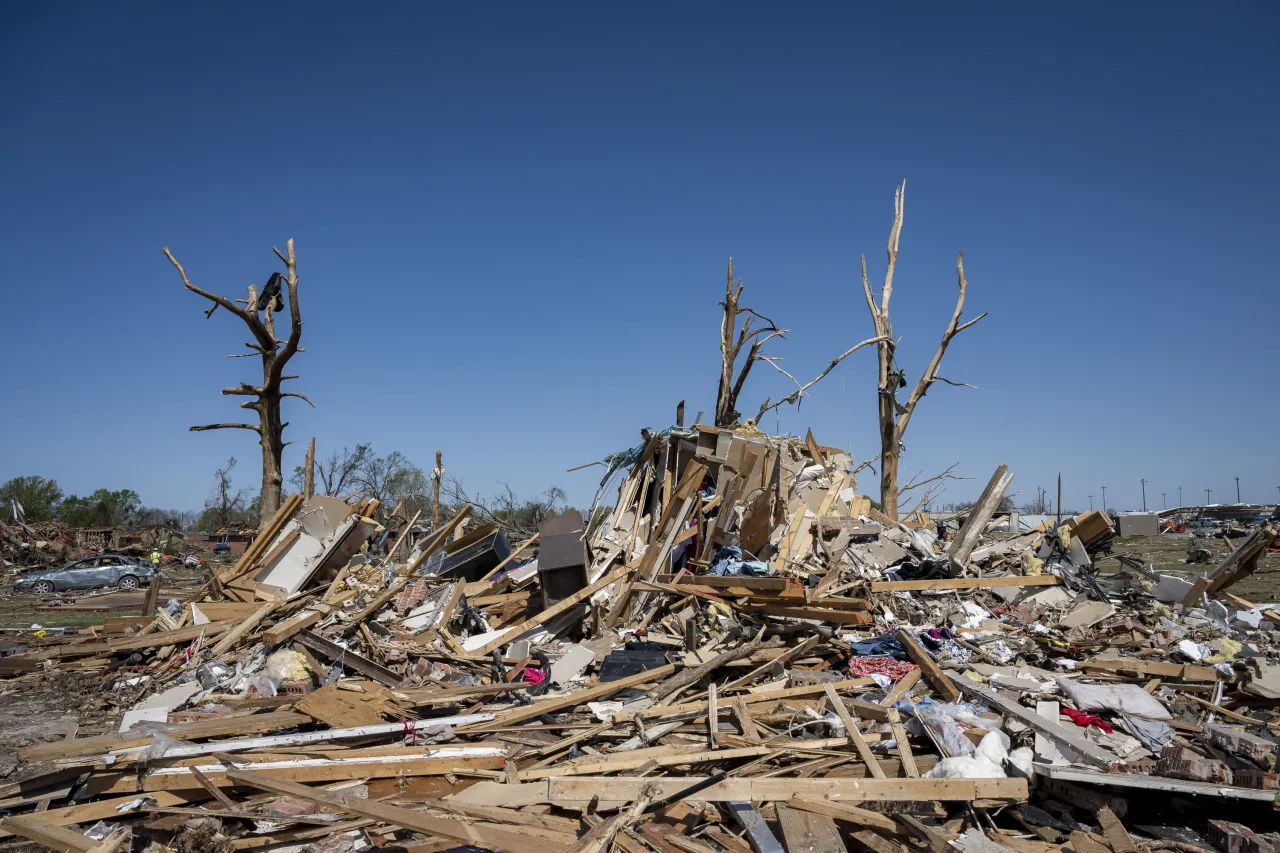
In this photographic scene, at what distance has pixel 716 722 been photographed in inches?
249

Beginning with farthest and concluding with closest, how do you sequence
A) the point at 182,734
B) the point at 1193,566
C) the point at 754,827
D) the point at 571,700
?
1. the point at 1193,566
2. the point at 571,700
3. the point at 182,734
4. the point at 754,827

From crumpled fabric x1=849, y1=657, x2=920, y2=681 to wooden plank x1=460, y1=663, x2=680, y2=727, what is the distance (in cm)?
187

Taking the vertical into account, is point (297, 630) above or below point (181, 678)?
above

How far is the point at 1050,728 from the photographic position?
5941 mm

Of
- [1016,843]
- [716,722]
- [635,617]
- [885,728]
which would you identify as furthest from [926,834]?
[635,617]

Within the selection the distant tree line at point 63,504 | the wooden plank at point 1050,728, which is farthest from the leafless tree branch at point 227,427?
the distant tree line at point 63,504

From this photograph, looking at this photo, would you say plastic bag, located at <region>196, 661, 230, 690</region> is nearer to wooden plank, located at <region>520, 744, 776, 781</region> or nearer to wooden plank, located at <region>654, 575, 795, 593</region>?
wooden plank, located at <region>520, 744, 776, 781</region>

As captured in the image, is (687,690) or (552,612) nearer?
(687,690)

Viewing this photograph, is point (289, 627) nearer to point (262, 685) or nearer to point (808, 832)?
point (262, 685)

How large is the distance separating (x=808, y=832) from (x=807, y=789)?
0.42 m

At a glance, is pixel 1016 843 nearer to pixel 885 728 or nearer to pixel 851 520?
pixel 885 728

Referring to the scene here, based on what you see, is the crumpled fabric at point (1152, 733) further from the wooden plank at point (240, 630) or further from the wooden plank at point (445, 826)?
the wooden plank at point (240, 630)

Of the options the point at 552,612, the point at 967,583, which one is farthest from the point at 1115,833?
the point at 552,612

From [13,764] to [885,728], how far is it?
747cm
